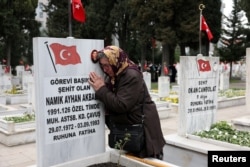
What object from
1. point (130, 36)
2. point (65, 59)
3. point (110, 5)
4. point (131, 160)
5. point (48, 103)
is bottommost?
point (131, 160)

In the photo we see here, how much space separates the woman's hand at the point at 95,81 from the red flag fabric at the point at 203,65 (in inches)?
108

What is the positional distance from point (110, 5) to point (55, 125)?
102 ft

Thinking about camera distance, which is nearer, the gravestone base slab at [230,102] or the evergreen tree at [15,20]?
the gravestone base slab at [230,102]

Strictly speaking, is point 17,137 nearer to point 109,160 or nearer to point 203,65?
point 109,160

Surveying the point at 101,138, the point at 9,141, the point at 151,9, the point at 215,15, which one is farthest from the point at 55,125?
the point at 215,15

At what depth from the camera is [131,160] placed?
12.7ft

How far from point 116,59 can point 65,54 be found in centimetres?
57

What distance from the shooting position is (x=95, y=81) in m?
3.85

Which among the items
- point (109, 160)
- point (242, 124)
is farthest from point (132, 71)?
point (242, 124)

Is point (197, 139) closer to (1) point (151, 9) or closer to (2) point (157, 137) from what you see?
(2) point (157, 137)

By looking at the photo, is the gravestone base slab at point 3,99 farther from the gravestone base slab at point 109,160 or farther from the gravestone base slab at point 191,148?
the gravestone base slab at point 109,160

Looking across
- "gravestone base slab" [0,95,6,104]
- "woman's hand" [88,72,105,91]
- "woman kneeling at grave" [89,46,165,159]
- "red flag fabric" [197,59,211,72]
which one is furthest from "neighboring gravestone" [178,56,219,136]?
"gravestone base slab" [0,95,6,104]

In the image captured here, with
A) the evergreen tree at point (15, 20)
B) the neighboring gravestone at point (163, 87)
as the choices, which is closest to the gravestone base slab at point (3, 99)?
the neighboring gravestone at point (163, 87)

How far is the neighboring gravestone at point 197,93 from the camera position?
234 inches
